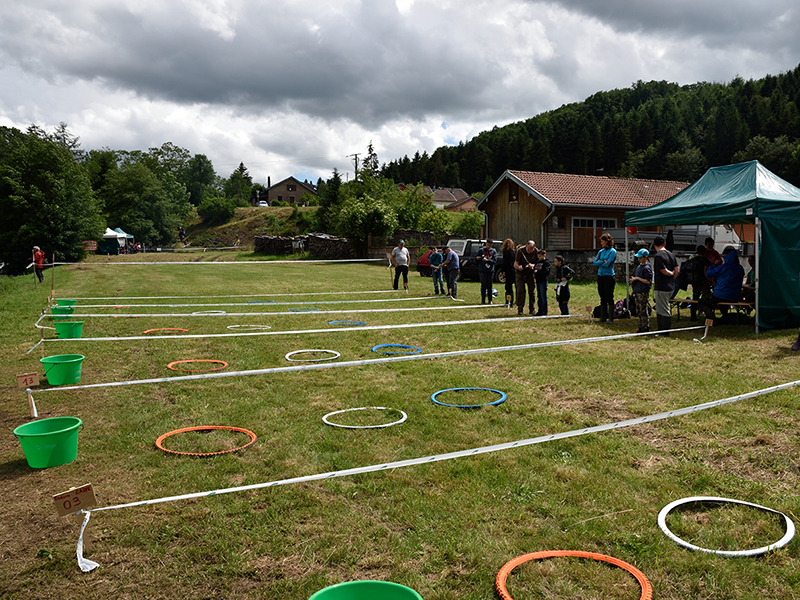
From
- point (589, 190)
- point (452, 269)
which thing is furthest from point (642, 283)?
point (589, 190)

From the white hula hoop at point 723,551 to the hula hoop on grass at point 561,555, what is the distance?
0.47m

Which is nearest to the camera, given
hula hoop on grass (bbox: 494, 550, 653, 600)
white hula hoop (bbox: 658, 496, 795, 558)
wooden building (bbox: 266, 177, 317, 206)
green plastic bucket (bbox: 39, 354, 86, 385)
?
hula hoop on grass (bbox: 494, 550, 653, 600)

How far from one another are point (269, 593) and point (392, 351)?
671 cm

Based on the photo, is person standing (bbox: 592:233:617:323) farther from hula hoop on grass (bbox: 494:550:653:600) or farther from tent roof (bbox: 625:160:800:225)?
hula hoop on grass (bbox: 494:550:653:600)

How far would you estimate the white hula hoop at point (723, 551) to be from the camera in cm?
336

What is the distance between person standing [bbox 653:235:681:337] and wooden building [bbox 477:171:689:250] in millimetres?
20780

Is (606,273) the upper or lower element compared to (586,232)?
lower

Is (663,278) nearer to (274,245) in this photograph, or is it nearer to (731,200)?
(731,200)

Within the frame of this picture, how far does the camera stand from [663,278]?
11.0 meters

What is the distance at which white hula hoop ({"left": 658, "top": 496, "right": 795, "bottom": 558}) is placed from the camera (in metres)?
3.36

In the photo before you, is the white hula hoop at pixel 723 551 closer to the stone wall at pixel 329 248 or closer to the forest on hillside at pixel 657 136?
the stone wall at pixel 329 248

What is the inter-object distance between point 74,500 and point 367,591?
2014 mm

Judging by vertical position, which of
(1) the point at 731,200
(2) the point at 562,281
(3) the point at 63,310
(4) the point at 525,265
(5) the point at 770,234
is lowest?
(3) the point at 63,310

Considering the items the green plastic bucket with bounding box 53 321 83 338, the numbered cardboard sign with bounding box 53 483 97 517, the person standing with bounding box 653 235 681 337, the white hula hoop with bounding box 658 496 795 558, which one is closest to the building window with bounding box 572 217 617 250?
the person standing with bounding box 653 235 681 337
